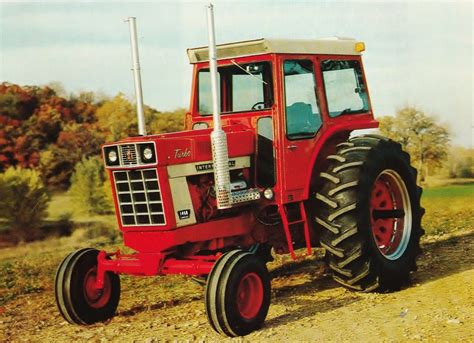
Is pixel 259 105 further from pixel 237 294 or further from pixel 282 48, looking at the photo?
pixel 237 294

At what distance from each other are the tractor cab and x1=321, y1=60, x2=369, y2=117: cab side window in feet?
0.03

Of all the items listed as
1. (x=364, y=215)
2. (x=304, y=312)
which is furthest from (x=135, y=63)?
(x=304, y=312)

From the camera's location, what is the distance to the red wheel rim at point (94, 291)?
263 inches

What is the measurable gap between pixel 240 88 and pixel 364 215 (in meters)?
1.90

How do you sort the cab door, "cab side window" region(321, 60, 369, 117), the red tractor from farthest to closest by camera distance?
"cab side window" region(321, 60, 369, 117), the cab door, the red tractor

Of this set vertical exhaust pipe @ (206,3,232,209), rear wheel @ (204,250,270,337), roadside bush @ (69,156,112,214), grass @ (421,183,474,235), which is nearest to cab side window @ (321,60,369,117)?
vertical exhaust pipe @ (206,3,232,209)

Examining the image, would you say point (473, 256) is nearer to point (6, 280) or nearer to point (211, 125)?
point (211, 125)

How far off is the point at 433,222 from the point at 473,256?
A: 318cm

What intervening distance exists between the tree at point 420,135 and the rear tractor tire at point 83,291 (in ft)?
28.9

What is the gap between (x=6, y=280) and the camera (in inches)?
380

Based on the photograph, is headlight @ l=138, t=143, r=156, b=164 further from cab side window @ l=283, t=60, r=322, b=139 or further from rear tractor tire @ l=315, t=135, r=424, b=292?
rear tractor tire @ l=315, t=135, r=424, b=292

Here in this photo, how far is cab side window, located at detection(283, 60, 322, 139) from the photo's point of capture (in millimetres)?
6867

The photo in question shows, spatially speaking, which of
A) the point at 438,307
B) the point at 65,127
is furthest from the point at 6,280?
the point at 65,127

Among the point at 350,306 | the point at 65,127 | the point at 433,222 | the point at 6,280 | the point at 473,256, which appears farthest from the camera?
the point at 65,127
